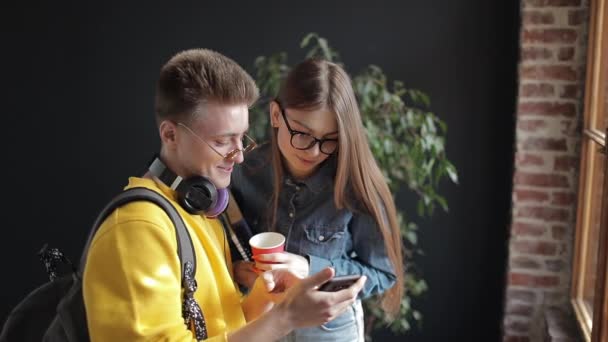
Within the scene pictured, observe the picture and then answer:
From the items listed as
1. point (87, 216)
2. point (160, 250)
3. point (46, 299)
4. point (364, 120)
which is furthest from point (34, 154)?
point (160, 250)

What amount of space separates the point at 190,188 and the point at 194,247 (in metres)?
0.13

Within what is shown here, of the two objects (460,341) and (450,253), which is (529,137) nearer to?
(450,253)

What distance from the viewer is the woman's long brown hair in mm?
1688

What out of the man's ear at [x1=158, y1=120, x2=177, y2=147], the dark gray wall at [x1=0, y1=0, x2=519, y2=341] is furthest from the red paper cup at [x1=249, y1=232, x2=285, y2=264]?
the dark gray wall at [x1=0, y1=0, x2=519, y2=341]

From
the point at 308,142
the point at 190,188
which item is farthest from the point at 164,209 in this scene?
the point at 308,142

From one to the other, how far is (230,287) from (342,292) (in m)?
0.27

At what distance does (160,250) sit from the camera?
1.17 m

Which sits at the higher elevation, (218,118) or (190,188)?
(218,118)

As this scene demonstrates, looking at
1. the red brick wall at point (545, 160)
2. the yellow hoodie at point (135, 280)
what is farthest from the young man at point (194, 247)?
the red brick wall at point (545, 160)

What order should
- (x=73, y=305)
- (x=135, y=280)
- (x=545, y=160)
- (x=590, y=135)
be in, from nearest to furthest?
(x=135, y=280)
(x=73, y=305)
(x=590, y=135)
(x=545, y=160)

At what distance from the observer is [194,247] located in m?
1.29

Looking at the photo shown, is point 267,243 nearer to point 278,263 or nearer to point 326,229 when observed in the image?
point 278,263

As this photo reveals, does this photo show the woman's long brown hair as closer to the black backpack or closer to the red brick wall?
the black backpack

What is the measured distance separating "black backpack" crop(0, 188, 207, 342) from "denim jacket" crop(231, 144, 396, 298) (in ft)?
1.81
